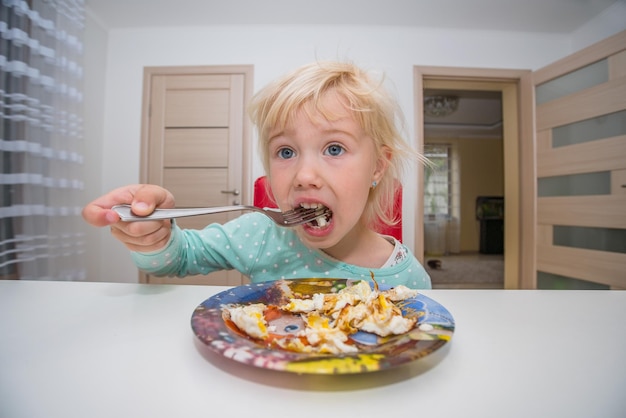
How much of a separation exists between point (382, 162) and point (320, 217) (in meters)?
0.22

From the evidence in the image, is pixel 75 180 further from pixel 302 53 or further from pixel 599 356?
pixel 599 356

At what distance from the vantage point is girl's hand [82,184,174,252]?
1.40ft

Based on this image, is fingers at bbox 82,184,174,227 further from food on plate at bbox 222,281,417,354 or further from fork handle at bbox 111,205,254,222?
food on plate at bbox 222,281,417,354

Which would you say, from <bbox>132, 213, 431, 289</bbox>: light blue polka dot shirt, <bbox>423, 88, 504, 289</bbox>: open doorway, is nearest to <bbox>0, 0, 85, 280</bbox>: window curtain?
<bbox>132, 213, 431, 289</bbox>: light blue polka dot shirt

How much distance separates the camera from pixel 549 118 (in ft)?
7.81

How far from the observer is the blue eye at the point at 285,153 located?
22.7 inches

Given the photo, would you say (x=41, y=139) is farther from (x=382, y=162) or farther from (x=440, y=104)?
(x=440, y=104)

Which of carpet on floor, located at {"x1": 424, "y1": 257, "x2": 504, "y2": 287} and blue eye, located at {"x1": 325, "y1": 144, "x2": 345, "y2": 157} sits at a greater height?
blue eye, located at {"x1": 325, "y1": 144, "x2": 345, "y2": 157}

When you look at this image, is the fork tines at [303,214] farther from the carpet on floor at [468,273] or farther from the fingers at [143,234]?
the carpet on floor at [468,273]


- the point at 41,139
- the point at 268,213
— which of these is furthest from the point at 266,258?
the point at 41,139

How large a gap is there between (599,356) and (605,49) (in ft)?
8.79

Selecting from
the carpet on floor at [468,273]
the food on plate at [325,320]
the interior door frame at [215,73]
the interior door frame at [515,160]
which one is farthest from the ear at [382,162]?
the carpet on floor at [468,273]

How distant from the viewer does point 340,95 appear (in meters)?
0.59

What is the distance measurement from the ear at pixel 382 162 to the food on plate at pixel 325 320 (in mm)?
338
